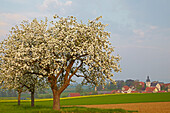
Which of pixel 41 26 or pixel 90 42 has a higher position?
pixel 41 26

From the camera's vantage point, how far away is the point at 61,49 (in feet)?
88.6

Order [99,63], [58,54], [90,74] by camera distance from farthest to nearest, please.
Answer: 1. [90,74]
2. [58,54]
3. [99,63]

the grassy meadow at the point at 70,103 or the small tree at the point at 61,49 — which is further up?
the small tree at the point at 61,49

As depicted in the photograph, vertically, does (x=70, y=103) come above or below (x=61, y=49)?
below

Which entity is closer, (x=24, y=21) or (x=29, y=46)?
(x=29, y=46)

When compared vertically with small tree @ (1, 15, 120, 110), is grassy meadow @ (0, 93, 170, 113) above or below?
below

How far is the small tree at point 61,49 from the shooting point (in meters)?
26.1

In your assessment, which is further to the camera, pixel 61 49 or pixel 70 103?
pixel 70 103

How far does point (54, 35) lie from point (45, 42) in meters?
1.59

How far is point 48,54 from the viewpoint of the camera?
2634cm

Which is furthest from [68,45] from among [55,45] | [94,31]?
[94,31]

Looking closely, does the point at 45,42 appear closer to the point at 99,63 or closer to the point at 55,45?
Result: the point at 55,45

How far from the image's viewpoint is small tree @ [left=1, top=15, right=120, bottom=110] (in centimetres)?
2608

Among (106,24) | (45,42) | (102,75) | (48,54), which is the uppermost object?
(106,24)
